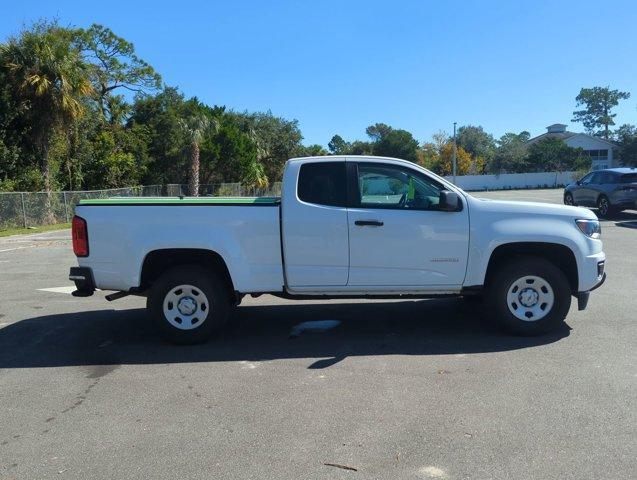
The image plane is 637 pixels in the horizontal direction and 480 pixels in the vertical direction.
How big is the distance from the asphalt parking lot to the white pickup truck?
0.52 metres

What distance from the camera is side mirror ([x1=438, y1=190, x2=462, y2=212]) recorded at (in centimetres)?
599

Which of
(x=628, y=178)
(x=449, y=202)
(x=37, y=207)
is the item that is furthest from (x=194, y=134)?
(x=449, y=202)

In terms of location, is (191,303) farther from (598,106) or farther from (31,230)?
(598,106)

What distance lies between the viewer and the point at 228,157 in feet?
137

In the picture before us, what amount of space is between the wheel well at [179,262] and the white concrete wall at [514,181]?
70.4m

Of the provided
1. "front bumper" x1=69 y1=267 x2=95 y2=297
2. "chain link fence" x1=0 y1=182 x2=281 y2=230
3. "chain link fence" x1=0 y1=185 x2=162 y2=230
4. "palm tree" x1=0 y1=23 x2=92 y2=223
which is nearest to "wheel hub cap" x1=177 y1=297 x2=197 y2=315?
"front bumper" x1=69 y1=267 x2=95 y2=297

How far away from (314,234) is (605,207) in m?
17.3

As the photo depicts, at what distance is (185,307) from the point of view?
6098mm

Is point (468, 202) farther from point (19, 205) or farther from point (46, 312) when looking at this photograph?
point (19, 205)

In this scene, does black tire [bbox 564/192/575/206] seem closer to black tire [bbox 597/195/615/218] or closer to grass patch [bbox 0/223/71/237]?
black tire [bbox 597/195/615/218]

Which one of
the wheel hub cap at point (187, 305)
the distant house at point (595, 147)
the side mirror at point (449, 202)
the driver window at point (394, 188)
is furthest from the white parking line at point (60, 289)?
the distant house at point (595, 147)

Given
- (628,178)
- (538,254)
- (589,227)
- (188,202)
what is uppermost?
(628,178)

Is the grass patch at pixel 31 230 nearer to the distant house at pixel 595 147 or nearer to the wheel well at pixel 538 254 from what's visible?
the wheel well at pixel 538 254

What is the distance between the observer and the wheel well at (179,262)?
6094mm
